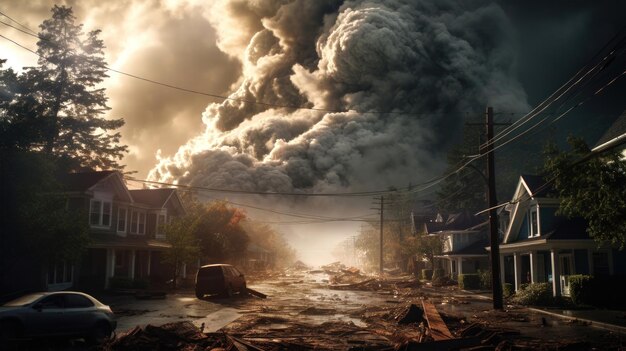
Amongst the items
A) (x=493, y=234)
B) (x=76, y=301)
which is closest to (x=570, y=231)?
(x=493, y=234)

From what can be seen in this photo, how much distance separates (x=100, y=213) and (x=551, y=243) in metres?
29.5

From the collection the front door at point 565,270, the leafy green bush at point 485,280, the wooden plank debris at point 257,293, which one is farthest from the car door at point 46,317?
the leafy green bush at point 485,280

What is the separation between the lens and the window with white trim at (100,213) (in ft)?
123

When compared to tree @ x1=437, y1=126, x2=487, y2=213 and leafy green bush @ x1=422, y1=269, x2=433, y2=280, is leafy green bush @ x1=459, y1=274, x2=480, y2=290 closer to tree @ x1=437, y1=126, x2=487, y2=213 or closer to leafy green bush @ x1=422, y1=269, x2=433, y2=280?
leafy green bush @ x1=422, y1=269, x2=433, y2=280

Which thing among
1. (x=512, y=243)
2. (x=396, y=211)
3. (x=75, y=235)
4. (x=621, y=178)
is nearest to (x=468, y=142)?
(x=396, y=211)

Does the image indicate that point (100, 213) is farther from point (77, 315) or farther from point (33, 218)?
point (77, 315)

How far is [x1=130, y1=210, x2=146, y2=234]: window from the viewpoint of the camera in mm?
44219

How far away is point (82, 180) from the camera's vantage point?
1503 inches

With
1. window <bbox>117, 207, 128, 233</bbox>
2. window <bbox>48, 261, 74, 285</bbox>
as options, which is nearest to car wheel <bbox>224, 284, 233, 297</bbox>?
window <bbox>48, 261, 74, 285</bbox>

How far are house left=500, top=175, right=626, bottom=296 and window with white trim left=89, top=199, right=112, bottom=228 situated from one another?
27.3m

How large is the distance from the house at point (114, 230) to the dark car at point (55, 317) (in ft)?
53.0

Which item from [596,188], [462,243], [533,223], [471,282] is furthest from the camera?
[462,243]

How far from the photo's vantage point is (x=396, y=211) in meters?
90.6

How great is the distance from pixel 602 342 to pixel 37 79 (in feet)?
190
